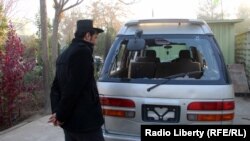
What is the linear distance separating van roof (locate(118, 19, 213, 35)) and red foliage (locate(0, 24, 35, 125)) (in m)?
3.61

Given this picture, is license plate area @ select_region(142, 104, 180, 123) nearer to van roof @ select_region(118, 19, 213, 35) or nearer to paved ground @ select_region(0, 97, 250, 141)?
van roof @ select_region(118, 19, 213, 35)

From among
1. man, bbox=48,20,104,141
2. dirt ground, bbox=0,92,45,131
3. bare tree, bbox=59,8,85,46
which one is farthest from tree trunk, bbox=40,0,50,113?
bare tree, bbox=59,8,85,46

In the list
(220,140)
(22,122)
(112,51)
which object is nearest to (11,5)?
(22,122)

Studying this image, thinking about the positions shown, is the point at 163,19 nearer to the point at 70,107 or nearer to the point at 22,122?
the point at 70,107

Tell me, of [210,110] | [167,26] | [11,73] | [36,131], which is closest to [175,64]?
[167,26]

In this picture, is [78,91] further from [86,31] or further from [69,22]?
[69,22]

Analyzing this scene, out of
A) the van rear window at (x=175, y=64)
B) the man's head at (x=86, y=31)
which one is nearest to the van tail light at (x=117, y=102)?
the van rear window at (x=175, y=64)

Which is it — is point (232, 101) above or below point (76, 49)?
below

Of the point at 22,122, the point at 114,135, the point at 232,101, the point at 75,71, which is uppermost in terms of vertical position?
the point at 75,71

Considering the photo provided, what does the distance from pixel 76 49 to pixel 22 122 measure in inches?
198

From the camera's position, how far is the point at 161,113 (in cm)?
424

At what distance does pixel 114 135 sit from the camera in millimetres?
4453

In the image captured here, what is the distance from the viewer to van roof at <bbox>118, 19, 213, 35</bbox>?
464cm

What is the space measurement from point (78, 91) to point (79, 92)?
16 mm
